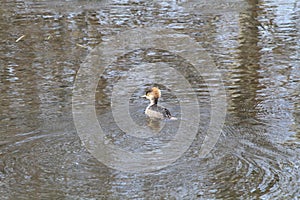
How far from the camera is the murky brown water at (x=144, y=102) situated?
5.68 m

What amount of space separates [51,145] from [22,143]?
0.32 m

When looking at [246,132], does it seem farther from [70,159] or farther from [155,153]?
[70,159]

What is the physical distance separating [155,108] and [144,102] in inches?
27.2

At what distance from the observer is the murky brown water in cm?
568

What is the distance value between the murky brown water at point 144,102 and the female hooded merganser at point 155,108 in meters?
0.14

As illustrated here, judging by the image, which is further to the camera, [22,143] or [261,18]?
[261,18]

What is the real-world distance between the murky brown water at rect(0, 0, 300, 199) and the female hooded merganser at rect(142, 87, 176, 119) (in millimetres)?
143

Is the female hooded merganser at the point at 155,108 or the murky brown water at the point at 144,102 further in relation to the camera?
the female hooded merganser at the point at 155,108

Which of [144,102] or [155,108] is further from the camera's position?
[144,102]

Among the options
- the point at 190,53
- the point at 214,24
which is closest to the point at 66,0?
the point at 214,24

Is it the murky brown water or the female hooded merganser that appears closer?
the murky brown water

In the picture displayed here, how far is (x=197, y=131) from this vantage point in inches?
273

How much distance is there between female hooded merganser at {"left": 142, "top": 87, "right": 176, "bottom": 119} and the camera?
24.4 feet

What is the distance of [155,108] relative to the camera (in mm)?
7613
